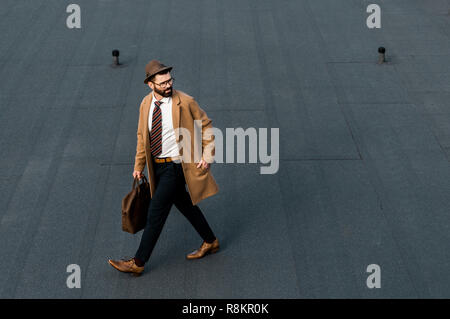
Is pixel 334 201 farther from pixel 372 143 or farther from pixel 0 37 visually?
pixel 0 37

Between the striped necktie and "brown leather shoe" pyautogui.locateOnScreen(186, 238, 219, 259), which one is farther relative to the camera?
"brown leather shoe" pyautogui.locateOnScreen(186, 238, 219, 259)

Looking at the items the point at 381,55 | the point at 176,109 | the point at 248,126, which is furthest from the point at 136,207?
the point at 381,55

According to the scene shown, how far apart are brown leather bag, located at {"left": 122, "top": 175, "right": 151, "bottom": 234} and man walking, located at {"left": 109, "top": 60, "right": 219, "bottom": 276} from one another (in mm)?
80

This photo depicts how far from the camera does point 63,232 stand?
4801 millimetres

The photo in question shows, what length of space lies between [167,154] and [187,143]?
171mm

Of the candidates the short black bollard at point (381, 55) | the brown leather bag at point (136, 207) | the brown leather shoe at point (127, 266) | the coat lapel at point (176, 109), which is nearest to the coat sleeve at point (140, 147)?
the brown leather bag at point (136, 207)

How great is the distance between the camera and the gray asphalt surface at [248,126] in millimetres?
4418

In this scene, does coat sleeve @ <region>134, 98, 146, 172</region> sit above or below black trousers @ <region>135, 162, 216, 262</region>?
above

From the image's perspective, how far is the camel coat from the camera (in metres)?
4.05

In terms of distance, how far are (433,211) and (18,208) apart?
12.3 ft

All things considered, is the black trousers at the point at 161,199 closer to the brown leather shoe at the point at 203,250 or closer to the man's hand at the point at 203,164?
the man's hand at the point at 203,164

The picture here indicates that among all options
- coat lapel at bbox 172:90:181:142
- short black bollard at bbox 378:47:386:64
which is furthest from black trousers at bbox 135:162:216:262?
short black bollard at bbox 378:47:386:64

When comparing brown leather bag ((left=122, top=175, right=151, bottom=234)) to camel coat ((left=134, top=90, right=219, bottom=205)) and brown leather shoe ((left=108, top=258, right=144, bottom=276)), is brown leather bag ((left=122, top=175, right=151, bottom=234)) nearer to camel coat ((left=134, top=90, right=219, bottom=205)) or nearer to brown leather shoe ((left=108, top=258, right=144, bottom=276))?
camel coat ((left=134, top=90, right=219, bottom=205))
